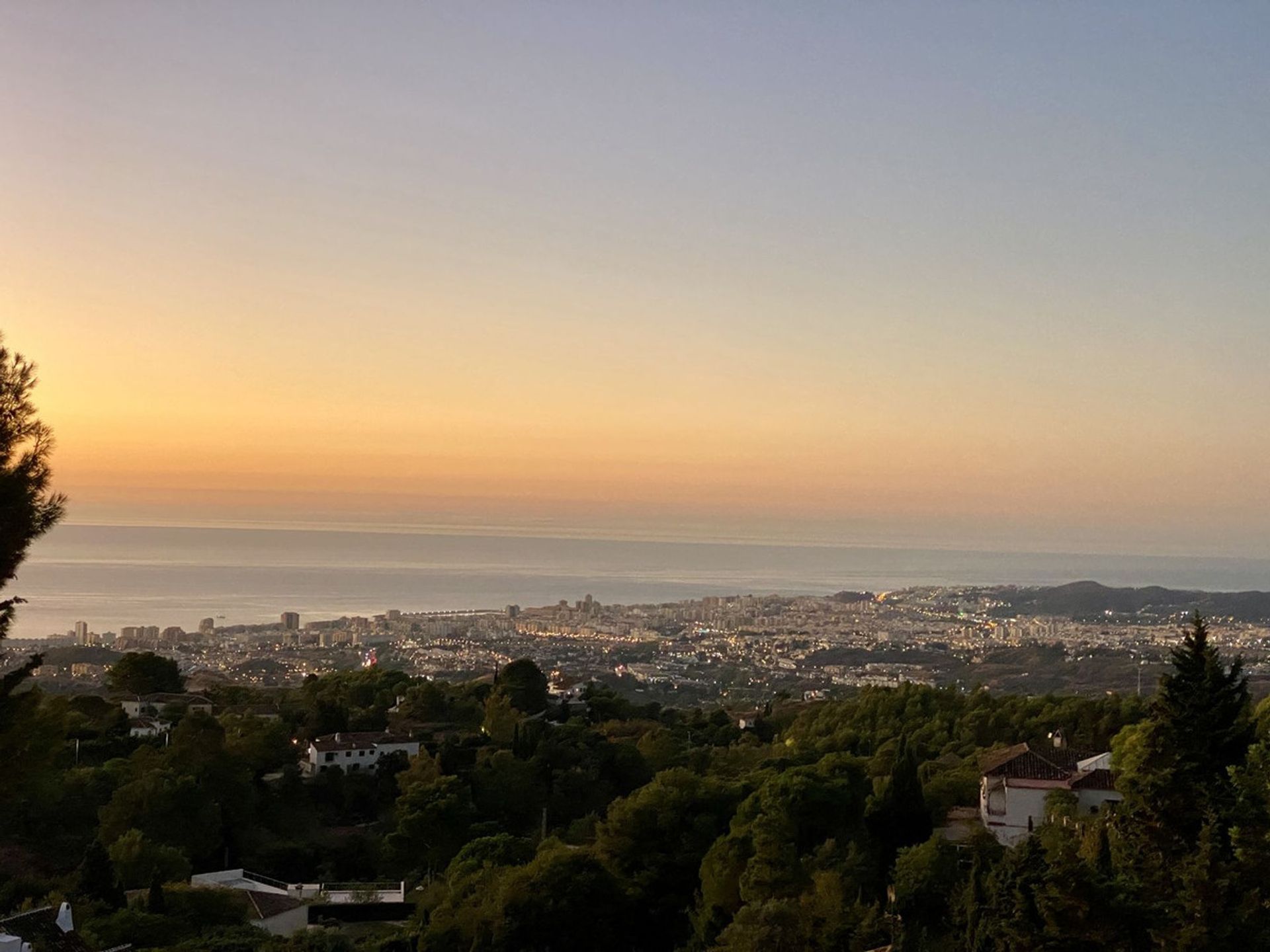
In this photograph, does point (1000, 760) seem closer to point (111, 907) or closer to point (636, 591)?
point (111, 907)

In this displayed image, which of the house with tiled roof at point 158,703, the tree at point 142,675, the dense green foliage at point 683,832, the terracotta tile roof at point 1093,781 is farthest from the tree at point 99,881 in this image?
the tree at point 142,675

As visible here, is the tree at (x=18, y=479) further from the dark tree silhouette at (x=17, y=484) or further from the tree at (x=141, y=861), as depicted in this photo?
the tree at (x=141, y=861)

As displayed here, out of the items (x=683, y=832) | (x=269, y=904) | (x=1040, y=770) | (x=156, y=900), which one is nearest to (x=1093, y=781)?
(x=1040, y=770)

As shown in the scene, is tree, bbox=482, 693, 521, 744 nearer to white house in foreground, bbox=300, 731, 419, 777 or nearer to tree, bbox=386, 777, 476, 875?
white house in foreground, bbox=300, 731, 419, 777

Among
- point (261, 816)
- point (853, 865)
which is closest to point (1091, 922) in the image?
point (853, 865)

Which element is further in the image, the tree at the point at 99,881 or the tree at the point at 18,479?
the tree at the point at 99,881

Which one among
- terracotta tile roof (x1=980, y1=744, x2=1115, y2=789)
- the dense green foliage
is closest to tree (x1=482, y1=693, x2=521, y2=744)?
the dense green foliage
